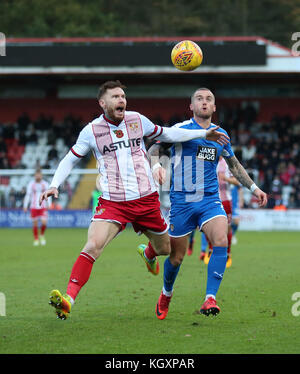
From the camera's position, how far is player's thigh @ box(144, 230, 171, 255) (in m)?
8.13

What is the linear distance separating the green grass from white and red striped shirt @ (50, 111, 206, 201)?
144 cm

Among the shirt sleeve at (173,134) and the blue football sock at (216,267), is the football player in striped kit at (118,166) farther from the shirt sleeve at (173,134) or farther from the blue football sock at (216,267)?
the blue football sock at (216,267)

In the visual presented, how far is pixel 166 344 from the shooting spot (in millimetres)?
6363

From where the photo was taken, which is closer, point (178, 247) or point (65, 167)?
point (65, 167)

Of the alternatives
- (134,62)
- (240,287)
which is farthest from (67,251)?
(134,62)

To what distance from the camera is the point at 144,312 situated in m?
8.45

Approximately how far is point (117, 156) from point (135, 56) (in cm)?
2634

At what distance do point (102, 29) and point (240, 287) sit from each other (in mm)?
48871

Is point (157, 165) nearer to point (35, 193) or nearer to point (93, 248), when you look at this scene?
point (93, 248)

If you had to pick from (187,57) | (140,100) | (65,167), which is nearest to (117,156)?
(65,167)

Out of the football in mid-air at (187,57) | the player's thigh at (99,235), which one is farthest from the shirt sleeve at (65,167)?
the football in mid-air at (187,57)

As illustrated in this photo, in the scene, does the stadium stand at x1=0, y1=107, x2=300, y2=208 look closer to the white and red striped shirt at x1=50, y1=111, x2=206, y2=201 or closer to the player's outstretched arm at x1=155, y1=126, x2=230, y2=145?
the player's outstretched arm at x1=155, y1=126, x2=230, y2=145

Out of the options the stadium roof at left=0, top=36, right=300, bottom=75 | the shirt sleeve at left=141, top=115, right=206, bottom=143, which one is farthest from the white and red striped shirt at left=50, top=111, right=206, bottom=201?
the stadium roof at left=0, top=36, right=300, bottom=75
